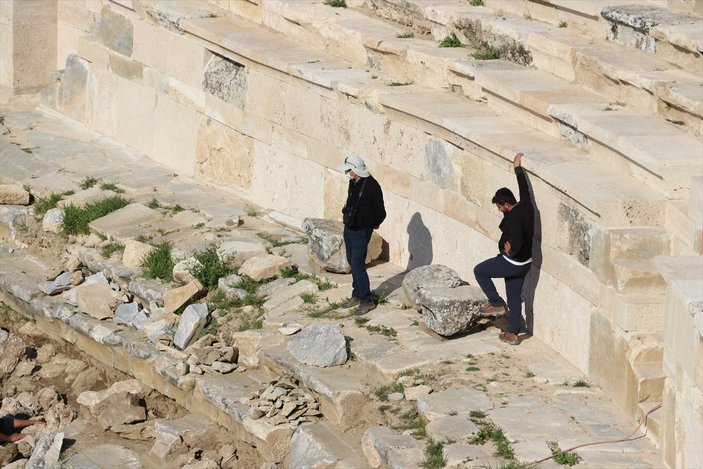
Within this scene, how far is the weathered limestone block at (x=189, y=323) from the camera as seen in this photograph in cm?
1255

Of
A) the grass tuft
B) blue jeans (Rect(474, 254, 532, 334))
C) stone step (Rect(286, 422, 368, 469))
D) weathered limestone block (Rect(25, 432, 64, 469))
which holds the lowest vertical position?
weathered limestone block (Rect(25, 432, 64, 469))

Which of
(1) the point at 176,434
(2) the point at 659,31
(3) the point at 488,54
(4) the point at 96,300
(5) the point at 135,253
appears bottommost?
(1) the point at 176,434

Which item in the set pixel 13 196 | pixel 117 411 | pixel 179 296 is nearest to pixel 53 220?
pixel 13 196

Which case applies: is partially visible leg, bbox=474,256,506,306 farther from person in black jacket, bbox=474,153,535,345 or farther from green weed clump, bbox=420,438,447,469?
green weed clump, bbox=420,438,447,469

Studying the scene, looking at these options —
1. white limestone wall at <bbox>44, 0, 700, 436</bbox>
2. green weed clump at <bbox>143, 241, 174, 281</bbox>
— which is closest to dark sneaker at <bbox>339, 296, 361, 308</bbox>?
white limestone wall at <bbox>44, 0, 700, 436</bbox>

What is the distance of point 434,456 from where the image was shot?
32.6 feet

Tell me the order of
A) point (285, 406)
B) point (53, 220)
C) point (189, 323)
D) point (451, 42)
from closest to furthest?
point (285, 406), point (189, 323), point (451, 42), point (53, 220)

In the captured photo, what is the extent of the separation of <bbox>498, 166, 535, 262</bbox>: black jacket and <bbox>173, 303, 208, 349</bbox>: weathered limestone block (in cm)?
274

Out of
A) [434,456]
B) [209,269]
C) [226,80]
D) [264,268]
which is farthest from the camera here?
[226,80]

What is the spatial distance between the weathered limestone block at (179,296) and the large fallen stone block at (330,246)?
107cm

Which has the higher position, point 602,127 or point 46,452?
point 602,127

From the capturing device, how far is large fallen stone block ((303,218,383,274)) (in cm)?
1306

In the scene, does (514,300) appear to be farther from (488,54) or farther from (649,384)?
(488,54)

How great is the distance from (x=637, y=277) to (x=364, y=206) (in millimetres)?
2558
